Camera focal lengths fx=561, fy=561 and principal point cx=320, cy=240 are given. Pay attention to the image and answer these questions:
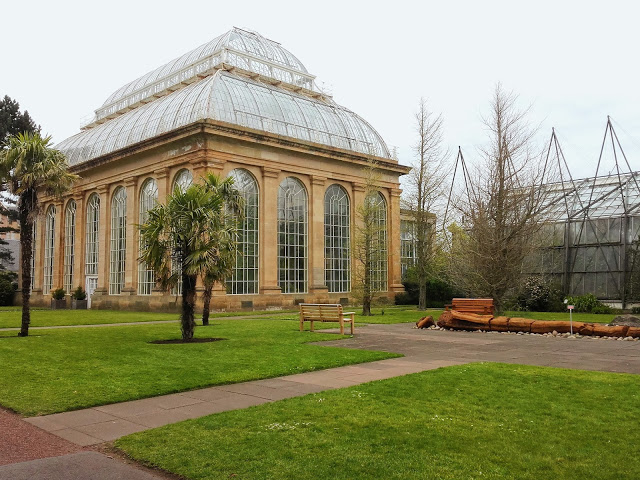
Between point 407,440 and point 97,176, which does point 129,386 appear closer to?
point 407,440

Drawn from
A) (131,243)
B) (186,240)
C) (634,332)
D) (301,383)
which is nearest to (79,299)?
(131,243)

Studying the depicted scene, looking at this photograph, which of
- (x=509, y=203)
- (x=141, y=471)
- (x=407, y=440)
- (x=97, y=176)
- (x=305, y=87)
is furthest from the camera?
(x=305, y=87)

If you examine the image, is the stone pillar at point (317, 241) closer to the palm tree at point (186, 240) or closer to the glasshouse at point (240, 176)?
the glasshouse at point (240, 176)

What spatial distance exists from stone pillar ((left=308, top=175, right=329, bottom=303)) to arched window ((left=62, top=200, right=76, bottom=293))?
20813 millimetres

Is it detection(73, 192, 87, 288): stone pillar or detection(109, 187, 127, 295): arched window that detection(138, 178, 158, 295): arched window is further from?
detection(73, 192, 87, 288): stone pillar

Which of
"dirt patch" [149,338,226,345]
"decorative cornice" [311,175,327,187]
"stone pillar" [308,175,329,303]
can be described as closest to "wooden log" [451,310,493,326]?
"dirt patch" [149,338,226,345]

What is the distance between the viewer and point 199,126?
3309cm

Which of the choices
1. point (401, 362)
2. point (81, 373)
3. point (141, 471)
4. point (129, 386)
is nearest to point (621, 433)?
point (141, 471)

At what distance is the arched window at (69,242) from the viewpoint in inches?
1832

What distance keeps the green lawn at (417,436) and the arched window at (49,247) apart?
46486 mm

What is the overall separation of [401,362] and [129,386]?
19.5 feet

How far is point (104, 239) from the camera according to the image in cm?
4191

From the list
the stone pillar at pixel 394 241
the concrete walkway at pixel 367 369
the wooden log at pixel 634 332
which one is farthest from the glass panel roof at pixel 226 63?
the wooden log at pixel 634 332

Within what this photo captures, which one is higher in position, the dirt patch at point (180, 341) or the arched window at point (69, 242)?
the arched window at point (69, 242)
